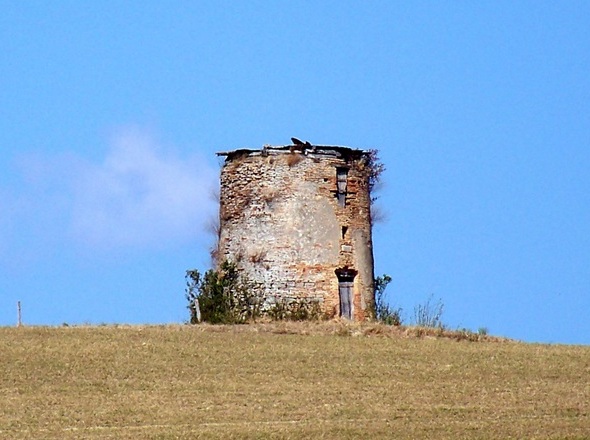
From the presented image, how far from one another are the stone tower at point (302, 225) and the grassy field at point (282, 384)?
2930mm

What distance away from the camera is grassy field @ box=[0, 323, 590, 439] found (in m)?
25.0

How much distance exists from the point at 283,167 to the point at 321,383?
12.2 m

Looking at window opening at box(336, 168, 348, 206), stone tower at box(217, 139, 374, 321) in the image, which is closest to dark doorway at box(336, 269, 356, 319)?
stone tower at box(217, 139, 374, 321)

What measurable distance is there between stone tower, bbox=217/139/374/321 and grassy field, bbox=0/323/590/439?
2.93 m

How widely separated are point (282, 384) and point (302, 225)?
11594mm

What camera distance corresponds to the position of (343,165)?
41.5m

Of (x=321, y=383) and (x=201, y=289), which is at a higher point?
(x=201, y=289)

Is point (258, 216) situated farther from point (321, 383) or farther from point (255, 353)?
point (321, 383)

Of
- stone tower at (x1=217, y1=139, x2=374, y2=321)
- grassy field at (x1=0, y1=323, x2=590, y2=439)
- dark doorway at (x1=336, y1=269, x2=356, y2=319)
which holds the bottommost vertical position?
grassy field at (x1=0, y1=323, x2=590, y2=439)

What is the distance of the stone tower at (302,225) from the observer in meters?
40.3

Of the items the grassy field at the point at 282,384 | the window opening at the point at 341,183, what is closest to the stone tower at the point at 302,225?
the window opening at the point at 341,183

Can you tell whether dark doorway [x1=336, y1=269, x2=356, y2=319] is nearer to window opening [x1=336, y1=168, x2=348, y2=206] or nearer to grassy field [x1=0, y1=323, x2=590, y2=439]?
window opening [x1=336, y1=168, x2=348, y2=206]

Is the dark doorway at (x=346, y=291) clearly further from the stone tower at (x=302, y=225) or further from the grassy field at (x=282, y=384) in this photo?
the grassy field at (x=282, y=384)

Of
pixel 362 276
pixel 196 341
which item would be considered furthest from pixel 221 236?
pixel 196 341
